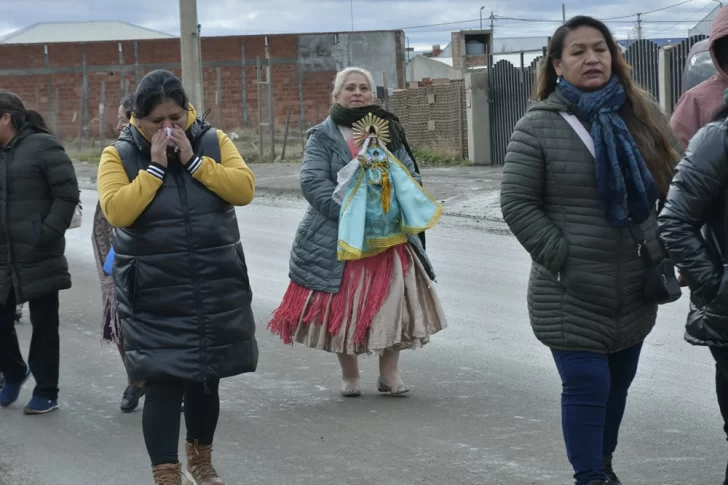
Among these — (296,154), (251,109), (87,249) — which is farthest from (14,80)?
(87,249)

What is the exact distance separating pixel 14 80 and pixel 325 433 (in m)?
46.7

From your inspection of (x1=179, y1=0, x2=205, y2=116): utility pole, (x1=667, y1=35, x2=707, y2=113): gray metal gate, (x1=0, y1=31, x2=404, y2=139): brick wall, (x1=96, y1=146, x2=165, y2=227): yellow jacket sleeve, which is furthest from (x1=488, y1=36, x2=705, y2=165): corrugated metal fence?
(x1=0, y1=31, x2=404, y2=139): brick wall

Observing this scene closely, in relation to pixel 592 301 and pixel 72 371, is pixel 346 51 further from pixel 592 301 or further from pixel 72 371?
pixel 592 301

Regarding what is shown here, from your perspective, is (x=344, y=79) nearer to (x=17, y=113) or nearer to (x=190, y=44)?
(x=17, y=113)

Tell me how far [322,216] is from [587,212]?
2552 mm

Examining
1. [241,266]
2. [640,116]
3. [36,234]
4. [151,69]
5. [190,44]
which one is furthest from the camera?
[151,69]

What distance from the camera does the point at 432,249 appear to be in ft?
43.5

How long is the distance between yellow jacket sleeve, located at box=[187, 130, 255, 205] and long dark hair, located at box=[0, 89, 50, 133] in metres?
2.24

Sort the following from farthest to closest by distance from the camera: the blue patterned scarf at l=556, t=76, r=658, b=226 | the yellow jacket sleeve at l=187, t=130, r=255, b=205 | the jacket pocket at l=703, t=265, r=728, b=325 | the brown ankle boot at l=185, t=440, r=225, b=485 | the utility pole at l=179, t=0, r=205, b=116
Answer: the utility pole at l=179, t=0, r=205, b=116 < the brown ankle boot at l=185, t=440, r=225, b=485 < the yellow jacket sleeve at l=187, t=130, r=255, b=205 < the blue patterned scarf at l=556, t=76, r=658, b=226 < the jacket pocket at l=703, t=265, r=728, b=325

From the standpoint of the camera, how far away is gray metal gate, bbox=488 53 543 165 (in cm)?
2373

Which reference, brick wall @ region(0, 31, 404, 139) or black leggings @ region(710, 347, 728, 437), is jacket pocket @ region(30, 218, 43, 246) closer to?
black leggings @ region(710, 347, 728, 437)

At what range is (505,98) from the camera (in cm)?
2422

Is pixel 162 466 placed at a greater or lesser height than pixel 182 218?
lesser

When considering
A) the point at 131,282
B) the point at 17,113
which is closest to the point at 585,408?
the point at 131,282
